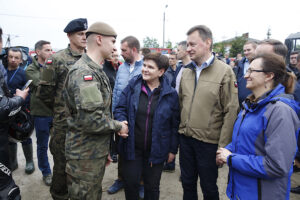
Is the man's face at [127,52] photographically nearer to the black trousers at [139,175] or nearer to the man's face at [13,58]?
the black trousers at [139,175]

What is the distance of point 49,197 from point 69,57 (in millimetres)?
2143

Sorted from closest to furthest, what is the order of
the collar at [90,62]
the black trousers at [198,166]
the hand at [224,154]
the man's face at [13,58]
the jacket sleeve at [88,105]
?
1. the jacket sleeve at [88,105]
2. the hand at [224,154]
3. the collar at [90,62]
4. the black trousers at [198,166]
5. the man's face at [13,58]

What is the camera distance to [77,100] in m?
1.66

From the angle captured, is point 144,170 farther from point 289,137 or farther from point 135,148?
point 289,137

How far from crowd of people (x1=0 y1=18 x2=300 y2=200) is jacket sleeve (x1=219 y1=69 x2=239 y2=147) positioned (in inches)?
0.4

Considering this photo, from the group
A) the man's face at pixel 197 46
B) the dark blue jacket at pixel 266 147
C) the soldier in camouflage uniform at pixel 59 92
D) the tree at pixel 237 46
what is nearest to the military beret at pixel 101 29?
the soldier in camouflage uniform at pixel 59 92

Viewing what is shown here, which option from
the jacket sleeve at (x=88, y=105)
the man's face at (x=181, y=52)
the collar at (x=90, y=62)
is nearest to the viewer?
the jacket sleeve at (x=88, y=105)

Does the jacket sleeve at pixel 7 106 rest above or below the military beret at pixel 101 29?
below

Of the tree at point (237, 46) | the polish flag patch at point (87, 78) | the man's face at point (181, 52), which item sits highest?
the tree at point (237, 46)

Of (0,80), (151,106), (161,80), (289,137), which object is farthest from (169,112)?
(0,80)

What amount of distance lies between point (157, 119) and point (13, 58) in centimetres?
308

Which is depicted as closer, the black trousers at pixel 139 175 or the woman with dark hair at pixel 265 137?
the woman with dark hair at pixel 265 137

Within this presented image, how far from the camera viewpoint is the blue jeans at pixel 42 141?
3.30 metres

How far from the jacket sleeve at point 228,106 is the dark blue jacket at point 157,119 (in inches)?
21.0
